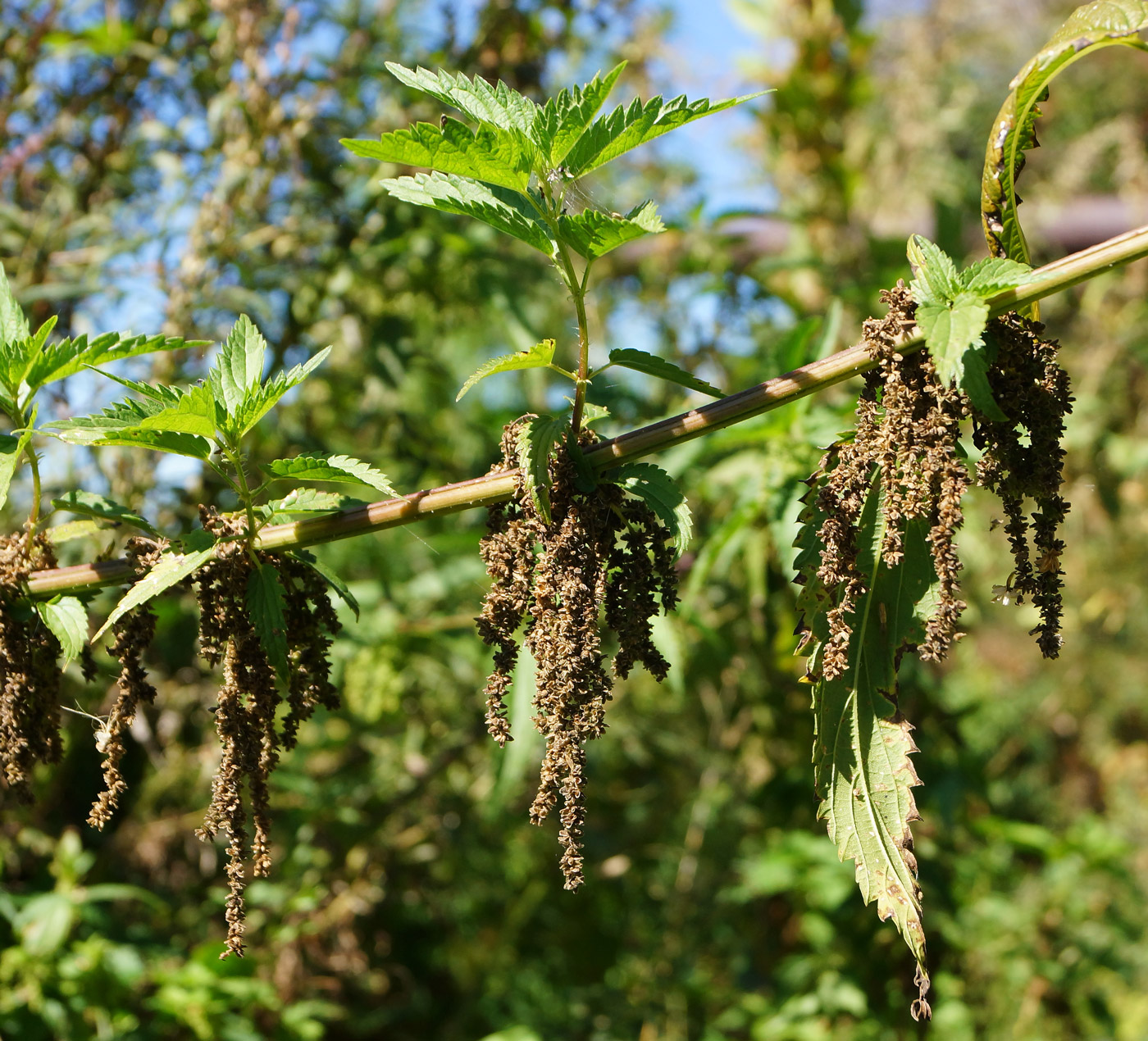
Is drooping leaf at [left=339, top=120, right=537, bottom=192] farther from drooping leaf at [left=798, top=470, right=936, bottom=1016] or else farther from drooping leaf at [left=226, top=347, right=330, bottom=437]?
drooping leaf at [left=798, top=470, right=936, bottom=1016]

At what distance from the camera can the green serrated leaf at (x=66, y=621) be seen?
1.06 meters

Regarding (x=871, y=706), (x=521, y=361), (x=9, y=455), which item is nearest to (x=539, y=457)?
(x=521, y=361)

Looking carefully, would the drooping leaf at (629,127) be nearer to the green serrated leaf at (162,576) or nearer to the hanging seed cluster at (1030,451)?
the hanging seed cluster at (1030,451)

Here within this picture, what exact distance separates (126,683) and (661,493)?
0.60 m

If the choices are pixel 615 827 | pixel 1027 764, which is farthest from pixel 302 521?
pixel 1027 764

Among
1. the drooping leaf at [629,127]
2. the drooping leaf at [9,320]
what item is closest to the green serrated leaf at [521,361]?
the drooping leaf at [629,127]

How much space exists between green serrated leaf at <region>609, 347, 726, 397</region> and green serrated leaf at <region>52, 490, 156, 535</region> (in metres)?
0.54

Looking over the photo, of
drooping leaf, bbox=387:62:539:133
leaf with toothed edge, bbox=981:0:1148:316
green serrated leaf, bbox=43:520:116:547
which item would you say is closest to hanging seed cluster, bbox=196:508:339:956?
green serrated leaf, bbox=43:520:116:547

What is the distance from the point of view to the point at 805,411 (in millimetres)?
2074

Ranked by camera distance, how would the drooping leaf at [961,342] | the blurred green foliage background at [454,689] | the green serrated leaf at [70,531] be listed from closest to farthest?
the drooping leaf at [961,342]
the green serrated leaf at [70,531]
the blurred green foliage background at [454,689]

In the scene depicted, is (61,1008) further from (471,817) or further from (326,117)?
(326,117)

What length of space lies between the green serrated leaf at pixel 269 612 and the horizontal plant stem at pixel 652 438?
0.11 ft

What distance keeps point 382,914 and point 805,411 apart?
1932mm

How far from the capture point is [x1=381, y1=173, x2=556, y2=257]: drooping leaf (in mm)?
984
